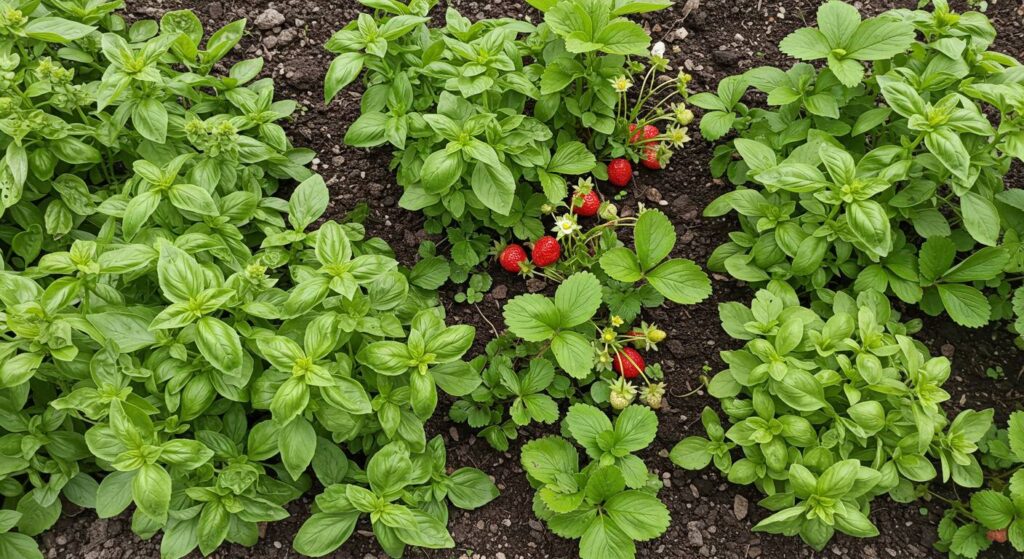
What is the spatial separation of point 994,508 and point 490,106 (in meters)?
2.38

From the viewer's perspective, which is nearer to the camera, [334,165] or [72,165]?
[72,165]

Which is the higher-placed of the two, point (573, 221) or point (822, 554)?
point (573, 221)

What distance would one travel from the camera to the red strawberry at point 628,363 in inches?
119

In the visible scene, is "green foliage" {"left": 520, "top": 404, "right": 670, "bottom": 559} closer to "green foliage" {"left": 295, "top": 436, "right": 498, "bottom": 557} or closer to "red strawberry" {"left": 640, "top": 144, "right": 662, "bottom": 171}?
"green foliage" {"left": 295, "top": 436, "right": 498, "bottom": 557}

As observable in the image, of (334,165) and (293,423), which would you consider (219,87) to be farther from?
(293,423)

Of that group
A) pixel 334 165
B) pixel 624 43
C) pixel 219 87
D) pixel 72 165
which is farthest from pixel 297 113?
pixel 624 43

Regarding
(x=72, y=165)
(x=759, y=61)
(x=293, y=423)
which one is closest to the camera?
(x=293, y=423)

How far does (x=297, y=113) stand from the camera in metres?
3.62

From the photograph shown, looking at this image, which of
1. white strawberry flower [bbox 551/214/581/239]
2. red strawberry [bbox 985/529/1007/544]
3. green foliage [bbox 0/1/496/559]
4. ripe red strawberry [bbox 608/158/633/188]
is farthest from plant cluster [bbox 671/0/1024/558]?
green foliage [bbox 0/1/496/559]

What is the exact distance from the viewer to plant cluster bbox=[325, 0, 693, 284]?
2863 millimetres

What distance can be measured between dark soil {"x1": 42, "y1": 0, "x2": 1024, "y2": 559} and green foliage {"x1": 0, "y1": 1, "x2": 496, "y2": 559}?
0.18 metres

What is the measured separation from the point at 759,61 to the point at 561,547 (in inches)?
98.1

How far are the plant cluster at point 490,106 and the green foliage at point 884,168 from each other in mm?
454

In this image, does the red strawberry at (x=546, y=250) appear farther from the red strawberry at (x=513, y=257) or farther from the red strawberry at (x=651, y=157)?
the red strawberry at (x=651, y=157)
